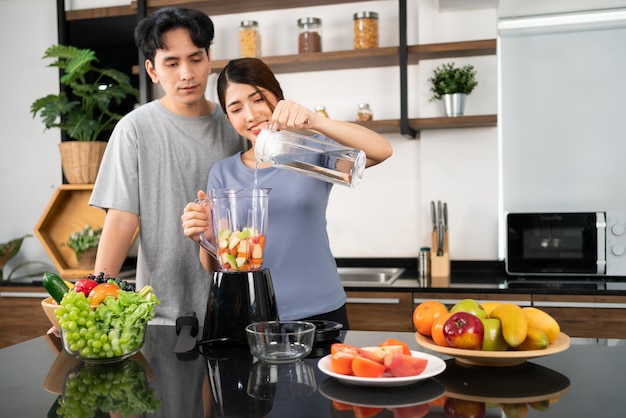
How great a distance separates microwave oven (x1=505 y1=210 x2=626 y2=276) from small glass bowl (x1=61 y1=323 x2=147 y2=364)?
225cm

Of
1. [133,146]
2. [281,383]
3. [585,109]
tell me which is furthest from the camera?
[585,109]

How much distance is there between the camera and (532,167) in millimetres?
3469

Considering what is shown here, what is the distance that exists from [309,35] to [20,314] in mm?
2066

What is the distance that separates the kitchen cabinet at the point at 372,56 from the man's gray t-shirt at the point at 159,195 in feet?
4.79

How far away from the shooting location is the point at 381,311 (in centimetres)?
295

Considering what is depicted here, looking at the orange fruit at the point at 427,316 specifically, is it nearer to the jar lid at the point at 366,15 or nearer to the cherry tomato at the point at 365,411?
the cherry tomato at the point at 365,411

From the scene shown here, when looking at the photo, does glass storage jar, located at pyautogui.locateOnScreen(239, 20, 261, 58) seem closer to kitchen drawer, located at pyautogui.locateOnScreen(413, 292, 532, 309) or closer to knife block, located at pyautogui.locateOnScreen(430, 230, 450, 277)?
knife block, located at pyautogui.locateOnScreen(430, 230, 450, 277)

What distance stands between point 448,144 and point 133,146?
190 cm

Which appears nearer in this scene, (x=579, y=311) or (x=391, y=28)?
(x=579, y=311)

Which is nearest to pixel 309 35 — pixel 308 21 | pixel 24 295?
pixel 308 21

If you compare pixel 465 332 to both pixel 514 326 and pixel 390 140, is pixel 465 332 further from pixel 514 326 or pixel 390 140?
pixel 390 140

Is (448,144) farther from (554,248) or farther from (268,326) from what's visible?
(268,326)

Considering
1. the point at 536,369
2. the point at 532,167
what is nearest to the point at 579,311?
the point at 532,167

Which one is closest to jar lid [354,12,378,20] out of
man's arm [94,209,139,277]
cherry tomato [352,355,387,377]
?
man's arm [94,209,139,277]
